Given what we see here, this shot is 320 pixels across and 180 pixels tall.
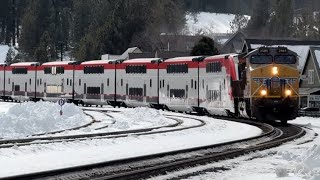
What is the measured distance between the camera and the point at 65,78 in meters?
59.1

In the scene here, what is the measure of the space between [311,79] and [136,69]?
2101 cm

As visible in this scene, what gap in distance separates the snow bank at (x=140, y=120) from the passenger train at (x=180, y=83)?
173 inches

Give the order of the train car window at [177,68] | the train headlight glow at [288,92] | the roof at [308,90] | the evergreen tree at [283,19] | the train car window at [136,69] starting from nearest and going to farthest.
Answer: the train headlight glow at [288,92], the train car window at [177,68], the train car window at [136,69], the roof at [308,90], the evergreen tree at [283,19]

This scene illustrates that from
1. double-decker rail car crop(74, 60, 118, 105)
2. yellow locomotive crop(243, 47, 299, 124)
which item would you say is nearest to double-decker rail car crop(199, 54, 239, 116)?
yellow locomotive crop(243, 47, 299, 124)

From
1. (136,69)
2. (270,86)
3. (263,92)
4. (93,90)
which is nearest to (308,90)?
(136,69)

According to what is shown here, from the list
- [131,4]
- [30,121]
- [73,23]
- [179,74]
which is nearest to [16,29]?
[73,23]

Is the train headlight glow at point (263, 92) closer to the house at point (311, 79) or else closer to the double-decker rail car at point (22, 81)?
the house at point (311, 79)

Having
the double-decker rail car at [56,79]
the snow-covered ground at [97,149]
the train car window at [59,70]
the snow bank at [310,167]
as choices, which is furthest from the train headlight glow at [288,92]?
the train car window at [59,70]

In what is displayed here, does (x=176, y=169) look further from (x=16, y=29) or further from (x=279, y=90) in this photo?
(x=16, y=29)

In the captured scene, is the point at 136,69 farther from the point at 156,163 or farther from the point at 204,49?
the point at 156,163

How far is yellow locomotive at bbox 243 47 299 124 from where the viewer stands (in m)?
29.2

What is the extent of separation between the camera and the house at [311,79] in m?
56.0

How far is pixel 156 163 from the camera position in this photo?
14656 millimetres

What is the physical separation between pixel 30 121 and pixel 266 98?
12039 mm
